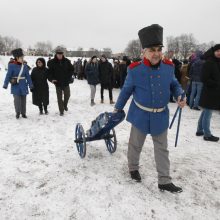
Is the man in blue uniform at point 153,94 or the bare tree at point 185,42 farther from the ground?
the bare tree at point 185,42

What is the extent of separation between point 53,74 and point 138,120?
5.12 meters

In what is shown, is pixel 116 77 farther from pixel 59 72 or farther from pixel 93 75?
pixel 59 72

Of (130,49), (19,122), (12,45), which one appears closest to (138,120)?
(19,122)

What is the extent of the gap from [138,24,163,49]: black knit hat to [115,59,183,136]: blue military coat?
0.25m

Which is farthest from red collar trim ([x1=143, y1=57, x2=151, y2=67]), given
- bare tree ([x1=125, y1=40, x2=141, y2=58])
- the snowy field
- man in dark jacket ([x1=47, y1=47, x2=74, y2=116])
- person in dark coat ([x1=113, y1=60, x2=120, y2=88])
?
bare tree ([x1=125, y1=40, x2=141, y2=58])

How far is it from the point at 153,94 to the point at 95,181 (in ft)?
5.40

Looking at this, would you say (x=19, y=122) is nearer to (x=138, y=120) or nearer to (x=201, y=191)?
(x=138, y=120)

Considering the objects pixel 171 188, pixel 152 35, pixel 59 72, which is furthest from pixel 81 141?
pixel 59 72

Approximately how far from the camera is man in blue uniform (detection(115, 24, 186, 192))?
3635 mm

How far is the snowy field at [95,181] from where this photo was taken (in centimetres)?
350

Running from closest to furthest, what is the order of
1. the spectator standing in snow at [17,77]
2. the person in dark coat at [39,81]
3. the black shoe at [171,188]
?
1. the black shoe at [171,188]
2. the spectator standing in snow at [17,77]
3. the person in dark coat at [39,81]

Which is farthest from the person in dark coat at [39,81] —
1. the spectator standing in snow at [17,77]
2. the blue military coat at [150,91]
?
the blue military coat at [150,91]

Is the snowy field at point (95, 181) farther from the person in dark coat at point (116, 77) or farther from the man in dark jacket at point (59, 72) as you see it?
the person in dark coat at point (116, 77)

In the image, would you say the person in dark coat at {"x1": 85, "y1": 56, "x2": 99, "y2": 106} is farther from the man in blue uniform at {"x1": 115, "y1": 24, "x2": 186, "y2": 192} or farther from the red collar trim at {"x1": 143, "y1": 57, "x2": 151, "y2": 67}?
the red collar trim at {"x1": 143, "y1": 57, "x2": 151, "y2": 67}
